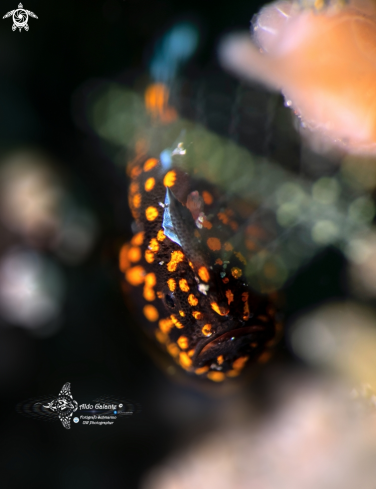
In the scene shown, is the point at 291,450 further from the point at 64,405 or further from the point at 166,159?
the point at 166,159

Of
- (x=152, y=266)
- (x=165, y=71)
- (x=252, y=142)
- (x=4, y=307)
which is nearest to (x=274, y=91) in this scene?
(x=252, y=142)

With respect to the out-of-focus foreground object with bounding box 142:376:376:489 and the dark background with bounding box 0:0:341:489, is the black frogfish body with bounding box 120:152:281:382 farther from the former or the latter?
the out-of-focus foreground object with bounding box 142:376:376:489

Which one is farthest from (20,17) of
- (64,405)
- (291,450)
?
(291,450)

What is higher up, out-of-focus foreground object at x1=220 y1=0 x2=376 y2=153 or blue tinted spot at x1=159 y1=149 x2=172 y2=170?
out-of-focus foreground object at x1=220 y1=0 x2=376 y2=153

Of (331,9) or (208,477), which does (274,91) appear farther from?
(208,477)
